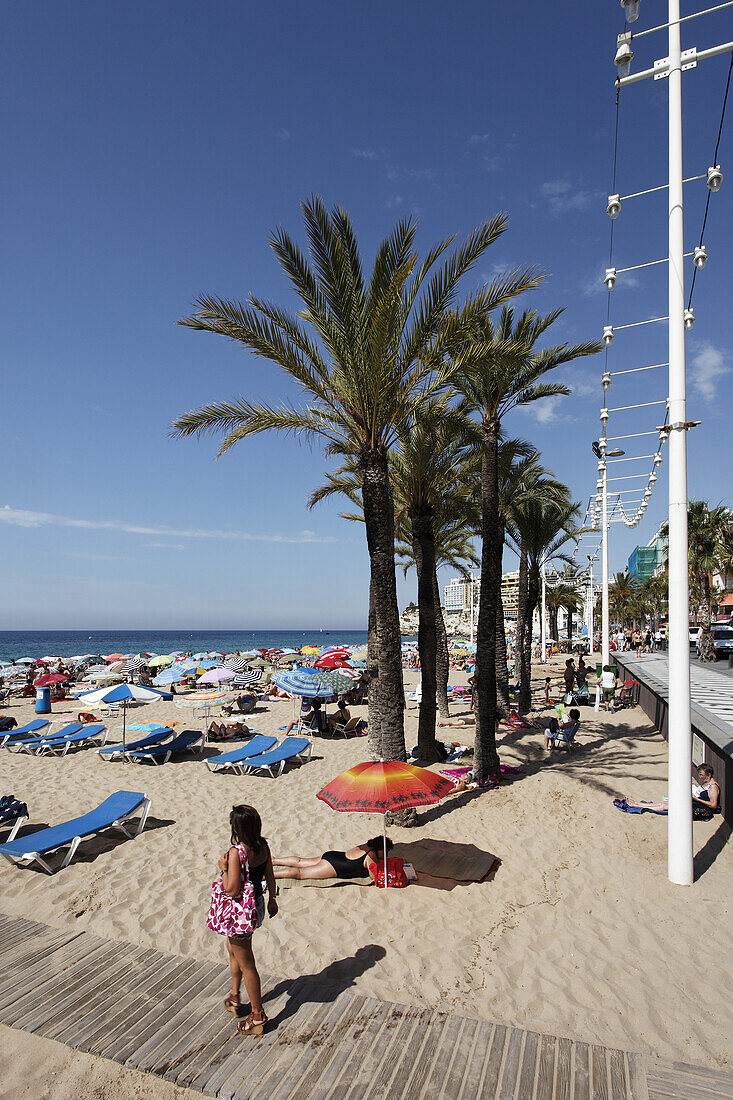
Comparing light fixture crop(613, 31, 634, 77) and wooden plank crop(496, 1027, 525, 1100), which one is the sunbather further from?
light fixture crop(613, 31, 634, 77)

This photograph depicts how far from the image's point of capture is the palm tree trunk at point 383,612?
9.23 m

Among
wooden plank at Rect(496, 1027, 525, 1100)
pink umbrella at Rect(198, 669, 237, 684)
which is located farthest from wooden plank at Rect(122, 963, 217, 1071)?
pink umbrella at Rect(198, 669, 237, 684)

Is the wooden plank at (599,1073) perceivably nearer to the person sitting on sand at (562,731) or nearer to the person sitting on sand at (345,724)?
the person sitting on sand at (562,731)

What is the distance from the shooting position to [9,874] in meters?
7.17

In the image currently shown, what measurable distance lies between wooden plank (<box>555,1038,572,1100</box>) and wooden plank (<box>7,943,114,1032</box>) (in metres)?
3.70

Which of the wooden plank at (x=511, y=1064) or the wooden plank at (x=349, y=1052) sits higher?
the wooden plank at (x=511, y=1064)

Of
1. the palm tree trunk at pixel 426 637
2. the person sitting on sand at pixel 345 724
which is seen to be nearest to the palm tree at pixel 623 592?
the person sitting on sand at pixel 345 724

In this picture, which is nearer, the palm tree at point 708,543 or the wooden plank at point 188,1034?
the wooden plank at point 188,1034

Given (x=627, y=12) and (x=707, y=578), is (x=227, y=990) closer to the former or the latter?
(x=627, y=12)

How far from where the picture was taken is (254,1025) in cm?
412

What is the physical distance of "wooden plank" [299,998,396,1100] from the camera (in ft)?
12.0

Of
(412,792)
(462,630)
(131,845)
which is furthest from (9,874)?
(462,630)

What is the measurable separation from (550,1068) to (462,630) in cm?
13381

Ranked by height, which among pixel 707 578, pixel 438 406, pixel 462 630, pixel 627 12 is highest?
pixel 627 12
